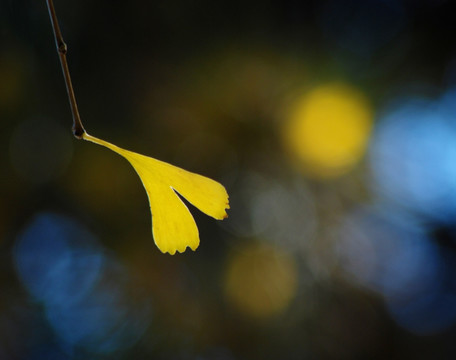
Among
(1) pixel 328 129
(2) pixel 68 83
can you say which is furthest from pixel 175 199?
(1) pixel 328 129

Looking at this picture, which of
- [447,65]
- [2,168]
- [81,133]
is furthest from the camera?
[447,65]

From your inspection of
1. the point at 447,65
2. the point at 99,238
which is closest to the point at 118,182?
the point at 99,238

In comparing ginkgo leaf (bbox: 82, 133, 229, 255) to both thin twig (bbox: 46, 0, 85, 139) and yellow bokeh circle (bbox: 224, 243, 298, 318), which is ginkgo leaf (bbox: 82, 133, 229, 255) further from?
yellow bokeh circle (bbox: 224, 243, 298, 318)

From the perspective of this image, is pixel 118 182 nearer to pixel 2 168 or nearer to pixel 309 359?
pixel 2 168

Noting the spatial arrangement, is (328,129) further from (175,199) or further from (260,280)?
(175,199)

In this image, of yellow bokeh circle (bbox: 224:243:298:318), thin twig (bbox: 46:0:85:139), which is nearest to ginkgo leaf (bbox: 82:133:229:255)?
thin twig (bbox: 46:0:85:139)

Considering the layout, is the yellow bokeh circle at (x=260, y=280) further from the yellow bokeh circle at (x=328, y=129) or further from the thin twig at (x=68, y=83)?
the thin twig at (x=68, y=83)

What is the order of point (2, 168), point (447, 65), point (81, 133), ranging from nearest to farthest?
point (81, 133) < point (2, 168) < point (447, 65)
